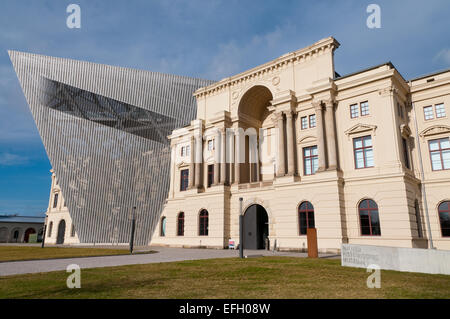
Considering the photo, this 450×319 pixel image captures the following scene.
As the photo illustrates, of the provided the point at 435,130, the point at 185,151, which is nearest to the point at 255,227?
the point at 185,151

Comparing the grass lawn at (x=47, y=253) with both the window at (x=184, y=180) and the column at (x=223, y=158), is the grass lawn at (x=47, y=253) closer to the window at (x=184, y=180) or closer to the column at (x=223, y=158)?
the column at (x=223, y=158)

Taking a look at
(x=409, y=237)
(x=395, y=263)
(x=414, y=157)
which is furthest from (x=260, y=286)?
(x=414, y=157)

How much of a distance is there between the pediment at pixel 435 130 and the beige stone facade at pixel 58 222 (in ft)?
185

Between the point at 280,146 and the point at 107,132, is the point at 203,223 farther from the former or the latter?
the point at 107,132

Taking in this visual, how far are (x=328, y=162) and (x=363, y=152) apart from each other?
311cm

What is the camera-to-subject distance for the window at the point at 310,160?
2981cm

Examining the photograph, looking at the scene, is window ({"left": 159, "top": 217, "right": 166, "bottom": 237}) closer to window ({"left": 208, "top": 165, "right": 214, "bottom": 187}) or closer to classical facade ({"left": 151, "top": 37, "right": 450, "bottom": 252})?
classical facade ({"left": 151, "top": 37, "right": 450, "bottom": 252})

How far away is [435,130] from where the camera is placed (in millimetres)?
26969

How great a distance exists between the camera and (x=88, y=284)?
9.23m

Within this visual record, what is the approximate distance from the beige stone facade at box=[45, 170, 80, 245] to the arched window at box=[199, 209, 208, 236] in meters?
31.9

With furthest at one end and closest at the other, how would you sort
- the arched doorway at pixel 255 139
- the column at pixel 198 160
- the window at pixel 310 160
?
the column at pixel 198 160 → the arched doorway at pixel 255 139 → the window at pixel 310 160

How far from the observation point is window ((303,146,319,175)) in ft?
97.8

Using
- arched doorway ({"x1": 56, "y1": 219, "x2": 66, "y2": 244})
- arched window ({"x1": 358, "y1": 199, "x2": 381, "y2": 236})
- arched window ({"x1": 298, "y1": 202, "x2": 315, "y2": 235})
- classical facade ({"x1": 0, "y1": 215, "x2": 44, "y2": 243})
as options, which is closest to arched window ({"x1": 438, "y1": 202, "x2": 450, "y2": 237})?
arched window ({"x1": 358, "y1": 199, "x2": 381, "y2": 236})

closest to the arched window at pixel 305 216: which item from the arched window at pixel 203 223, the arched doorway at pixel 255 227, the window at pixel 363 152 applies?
the arched doorway at pixel 255 227
